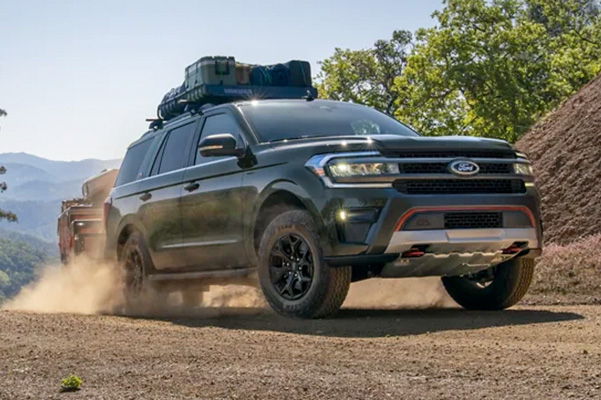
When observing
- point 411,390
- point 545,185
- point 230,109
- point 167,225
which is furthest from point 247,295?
point 545,185

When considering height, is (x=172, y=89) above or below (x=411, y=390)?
above

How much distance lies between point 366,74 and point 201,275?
63706 millimetres

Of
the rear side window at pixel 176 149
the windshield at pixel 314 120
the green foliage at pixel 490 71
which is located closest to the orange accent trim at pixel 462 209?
the windshield at pixel 314 120

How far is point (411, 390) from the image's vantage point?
505 centimetres

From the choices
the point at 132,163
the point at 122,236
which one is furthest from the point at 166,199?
the point at 132,163

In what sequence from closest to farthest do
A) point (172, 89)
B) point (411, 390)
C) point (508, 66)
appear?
1. point (411, 390)
2. point (172, 89)
3. point (508, 66)

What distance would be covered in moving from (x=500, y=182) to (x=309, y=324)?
83.3 inches

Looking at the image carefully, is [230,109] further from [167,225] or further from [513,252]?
[513,252]

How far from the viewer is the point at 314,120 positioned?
9.61 metres

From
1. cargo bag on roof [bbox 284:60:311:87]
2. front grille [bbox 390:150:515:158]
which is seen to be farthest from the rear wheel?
front grille [bbox 390:150:515:158]

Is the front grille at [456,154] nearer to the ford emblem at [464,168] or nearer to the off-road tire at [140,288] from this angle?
the ford emblem at [464,168]

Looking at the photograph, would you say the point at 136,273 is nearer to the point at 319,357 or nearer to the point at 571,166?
the point at 319,357

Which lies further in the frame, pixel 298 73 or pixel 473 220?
pixel 298 73

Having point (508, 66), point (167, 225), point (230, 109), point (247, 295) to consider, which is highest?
point (508, 66)
